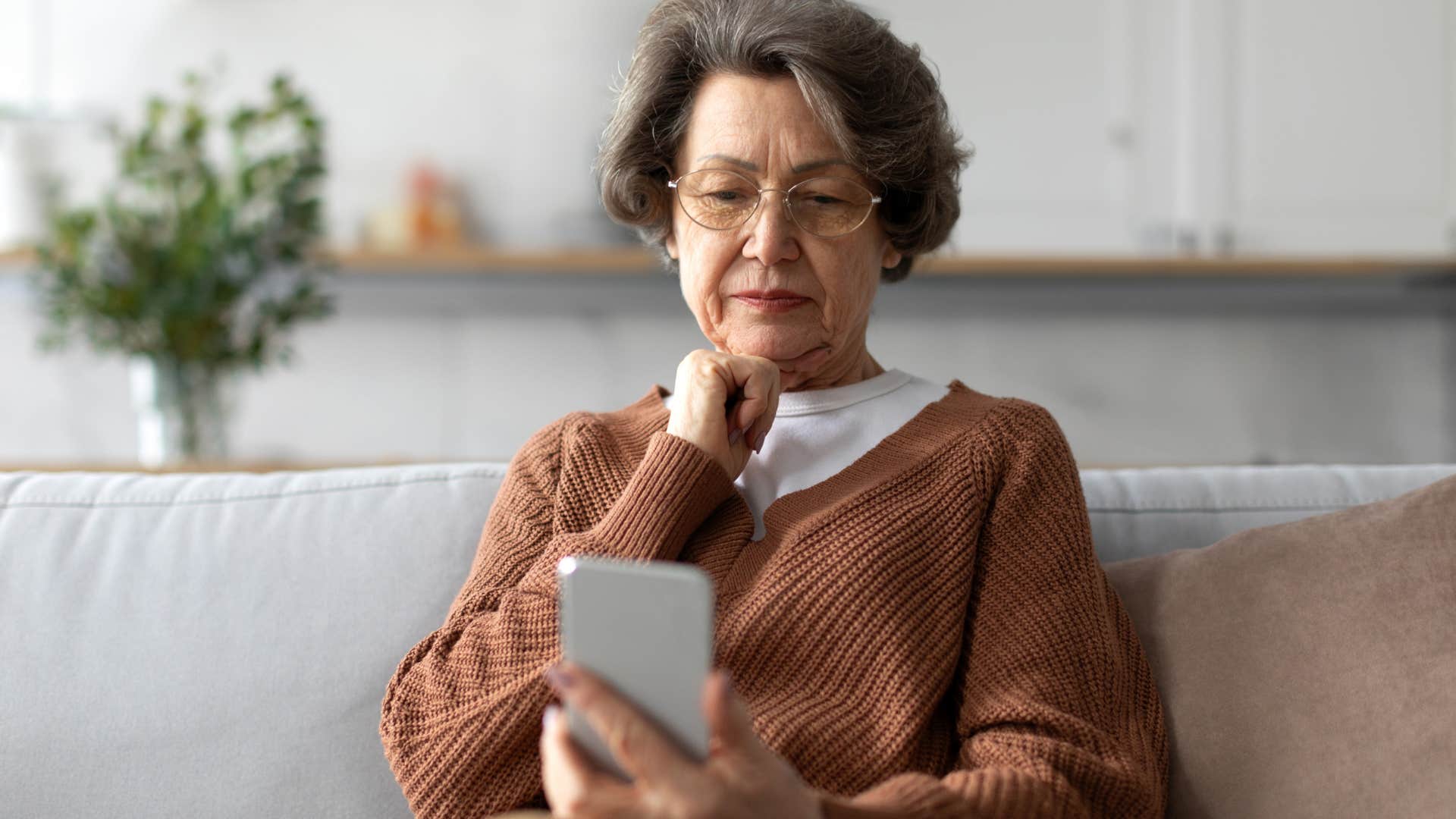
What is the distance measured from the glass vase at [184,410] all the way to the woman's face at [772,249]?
4.87 ft

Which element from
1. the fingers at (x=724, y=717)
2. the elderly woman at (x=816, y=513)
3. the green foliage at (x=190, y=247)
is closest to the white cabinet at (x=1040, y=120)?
the green foliage at (x=190, y=247)

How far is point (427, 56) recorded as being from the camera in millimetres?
3467

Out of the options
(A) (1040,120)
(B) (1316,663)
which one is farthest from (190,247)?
(A) (1040,120)

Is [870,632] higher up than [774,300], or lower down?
lower down

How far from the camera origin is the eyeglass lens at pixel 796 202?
45.1 inches


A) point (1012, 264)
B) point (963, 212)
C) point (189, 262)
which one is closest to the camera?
point (189, 262)

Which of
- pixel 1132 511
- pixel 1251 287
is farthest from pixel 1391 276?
pixel 1132 511

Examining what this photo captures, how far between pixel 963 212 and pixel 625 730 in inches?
116

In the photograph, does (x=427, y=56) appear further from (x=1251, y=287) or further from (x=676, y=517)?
(x=676, y=517)

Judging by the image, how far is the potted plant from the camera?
2.24m

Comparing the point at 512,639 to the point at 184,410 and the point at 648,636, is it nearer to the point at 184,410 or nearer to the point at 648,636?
the point at 648,636

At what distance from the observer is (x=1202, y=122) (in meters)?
3.36

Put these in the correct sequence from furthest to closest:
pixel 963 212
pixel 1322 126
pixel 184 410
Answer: pixel 963 212
pixel 1322 126
pixel 184 410

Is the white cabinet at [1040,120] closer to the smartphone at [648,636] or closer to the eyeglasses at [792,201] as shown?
the eyeglasses at [792,201]
